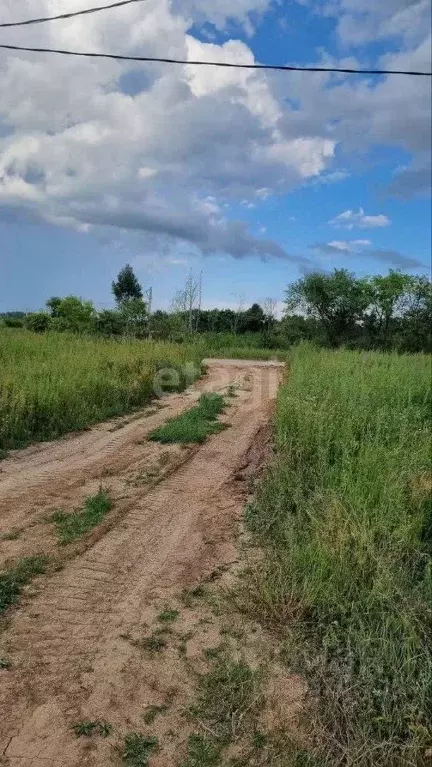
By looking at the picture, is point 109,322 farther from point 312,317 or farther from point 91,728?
point 91,728

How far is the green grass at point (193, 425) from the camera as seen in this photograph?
6.68m

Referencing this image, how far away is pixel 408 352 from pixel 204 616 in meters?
6.87

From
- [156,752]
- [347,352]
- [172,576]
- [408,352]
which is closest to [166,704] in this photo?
[156,752]

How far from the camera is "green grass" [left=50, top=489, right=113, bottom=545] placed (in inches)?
152

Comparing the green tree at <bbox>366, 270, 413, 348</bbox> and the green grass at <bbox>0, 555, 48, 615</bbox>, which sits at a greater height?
the green tree at <bbox>366, 270, 413, 348</bbox>

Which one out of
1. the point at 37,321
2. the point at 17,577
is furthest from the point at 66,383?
the point at 37,321

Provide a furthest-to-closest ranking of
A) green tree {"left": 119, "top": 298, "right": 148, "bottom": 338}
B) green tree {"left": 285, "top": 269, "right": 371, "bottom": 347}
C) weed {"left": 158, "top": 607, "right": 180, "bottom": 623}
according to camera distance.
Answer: green tree {"left": 119, "top": 298, "right": 148, "bottom": 338}, green tree {"left": 285, "top": 269, "right": 371, "bottom": 347}, weed {"left": 158, "top": 607, "right": 180, "bottom": 623}

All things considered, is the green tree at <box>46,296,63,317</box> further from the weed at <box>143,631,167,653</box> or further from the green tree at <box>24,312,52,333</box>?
→ the weed at <box>143,631,167,653</box>

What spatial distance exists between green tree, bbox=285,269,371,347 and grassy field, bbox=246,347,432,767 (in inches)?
213

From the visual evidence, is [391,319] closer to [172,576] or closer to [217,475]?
[217,475]

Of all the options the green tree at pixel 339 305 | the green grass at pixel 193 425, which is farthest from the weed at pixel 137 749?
the green tree at pixel 339 305

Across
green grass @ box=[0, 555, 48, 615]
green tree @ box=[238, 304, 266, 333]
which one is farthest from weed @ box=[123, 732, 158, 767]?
green tree @ box=[238, 304, 266, 333]

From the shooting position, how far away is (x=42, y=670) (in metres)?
2.51

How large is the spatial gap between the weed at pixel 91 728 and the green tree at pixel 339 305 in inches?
355
